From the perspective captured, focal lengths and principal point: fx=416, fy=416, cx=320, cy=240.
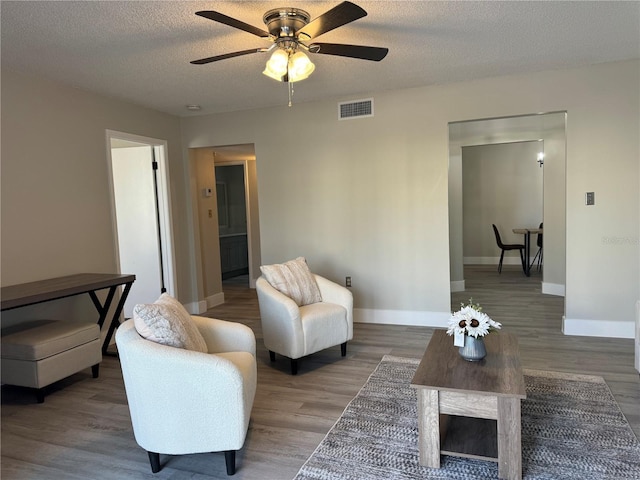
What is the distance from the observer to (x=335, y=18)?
213cm

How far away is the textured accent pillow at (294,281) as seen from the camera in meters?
3.59

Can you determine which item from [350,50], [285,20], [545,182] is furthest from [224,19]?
[545,182]

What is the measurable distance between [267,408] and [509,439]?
59.2 inches

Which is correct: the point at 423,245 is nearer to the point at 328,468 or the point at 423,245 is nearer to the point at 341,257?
the point at 341,257

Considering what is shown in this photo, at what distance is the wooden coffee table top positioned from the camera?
193 centimetres

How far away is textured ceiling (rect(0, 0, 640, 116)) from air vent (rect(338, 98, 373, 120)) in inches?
9.8

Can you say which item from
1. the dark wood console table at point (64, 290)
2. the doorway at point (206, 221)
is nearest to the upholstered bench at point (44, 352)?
the dark wood console table at point (64, 290)

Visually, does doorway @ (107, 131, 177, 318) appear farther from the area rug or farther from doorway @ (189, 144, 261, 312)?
the area rug

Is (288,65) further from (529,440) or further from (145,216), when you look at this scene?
(145,216)

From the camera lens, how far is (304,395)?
2.93m

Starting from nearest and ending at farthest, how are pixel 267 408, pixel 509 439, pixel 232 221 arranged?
pixel 509 439, pixel 267 408, pixel 232 221

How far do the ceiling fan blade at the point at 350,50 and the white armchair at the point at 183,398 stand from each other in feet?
6.15

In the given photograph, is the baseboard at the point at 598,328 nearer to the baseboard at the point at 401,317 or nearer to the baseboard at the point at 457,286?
the baseboard at the point at 401,317

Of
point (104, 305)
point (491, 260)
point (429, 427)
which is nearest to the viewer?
point (429, 427)
